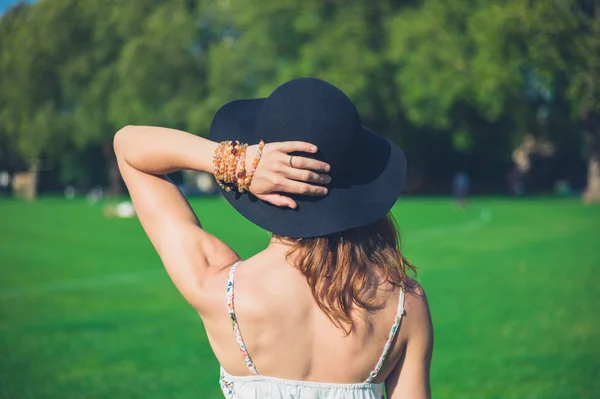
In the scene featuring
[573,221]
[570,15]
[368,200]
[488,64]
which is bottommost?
[573,221]

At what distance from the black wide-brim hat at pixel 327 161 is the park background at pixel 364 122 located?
17.1 ft

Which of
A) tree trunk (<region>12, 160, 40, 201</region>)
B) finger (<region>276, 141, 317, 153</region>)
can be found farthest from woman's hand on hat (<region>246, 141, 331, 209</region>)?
tree trunk (<region>12, 160, 40, 201</region>)

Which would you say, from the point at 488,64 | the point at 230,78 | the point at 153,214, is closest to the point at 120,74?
the point at 230,78

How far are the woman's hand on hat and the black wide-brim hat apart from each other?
40 mm

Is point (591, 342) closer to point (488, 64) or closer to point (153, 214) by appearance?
point (153, 214)

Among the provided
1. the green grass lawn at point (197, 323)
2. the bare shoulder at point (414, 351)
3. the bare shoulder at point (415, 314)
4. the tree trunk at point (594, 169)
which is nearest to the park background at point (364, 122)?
the green grass lawn at point (197, 323)

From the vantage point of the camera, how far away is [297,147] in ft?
6.11

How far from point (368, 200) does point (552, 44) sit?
42619 millimetres

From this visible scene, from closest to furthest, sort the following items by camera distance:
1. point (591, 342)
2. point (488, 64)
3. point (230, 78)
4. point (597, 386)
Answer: point (597, 386), point (591, 342), point (488, 64), point (230, 78)

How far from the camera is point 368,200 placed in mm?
1989

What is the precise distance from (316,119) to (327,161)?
0.36 feet

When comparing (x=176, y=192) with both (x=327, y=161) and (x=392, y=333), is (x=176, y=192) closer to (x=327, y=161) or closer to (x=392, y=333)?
(x=327, y=161)

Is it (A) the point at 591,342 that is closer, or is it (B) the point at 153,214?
(B) the point at 153,214

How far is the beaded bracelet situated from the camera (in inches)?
77.3
